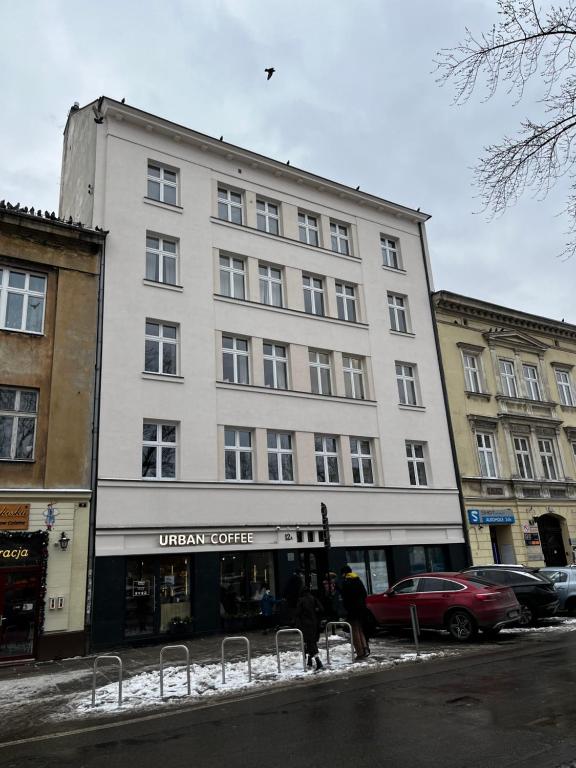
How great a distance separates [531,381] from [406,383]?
27.0 feet

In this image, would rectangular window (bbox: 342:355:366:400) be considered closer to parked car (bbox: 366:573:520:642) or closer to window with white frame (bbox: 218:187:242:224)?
window with white frame (bbox: 218:187:242:224)

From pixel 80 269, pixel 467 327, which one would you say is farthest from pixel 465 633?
pixel 467 327

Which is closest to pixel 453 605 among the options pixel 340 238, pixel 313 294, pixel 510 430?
pixel 313 294

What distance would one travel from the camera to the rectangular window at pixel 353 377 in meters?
23.5

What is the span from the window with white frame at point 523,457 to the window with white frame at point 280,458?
11.9 m

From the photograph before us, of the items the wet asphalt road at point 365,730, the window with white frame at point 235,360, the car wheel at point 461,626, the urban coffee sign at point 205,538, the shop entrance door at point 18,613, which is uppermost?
the window with white frame at point 235,360

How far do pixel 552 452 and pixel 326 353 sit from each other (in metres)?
13.1

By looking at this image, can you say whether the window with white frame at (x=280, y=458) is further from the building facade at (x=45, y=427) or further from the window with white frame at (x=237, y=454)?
the building facade at (x=45, y=427)

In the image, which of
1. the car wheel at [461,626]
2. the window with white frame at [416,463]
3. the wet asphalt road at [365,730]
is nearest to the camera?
the wet asphalt road at [365,730]

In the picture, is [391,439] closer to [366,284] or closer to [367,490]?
[367,490]

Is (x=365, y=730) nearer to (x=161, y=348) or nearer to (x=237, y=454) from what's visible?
(x=237, y=454)

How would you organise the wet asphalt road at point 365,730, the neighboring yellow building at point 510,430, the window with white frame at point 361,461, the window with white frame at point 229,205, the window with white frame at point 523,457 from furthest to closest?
the window with white frame at point 523,457
the neighboring yellow building at point 510,430
the window with white frame at point 229,205
the window with white frame at point 361,461
the wet asphalt road at point 365,730

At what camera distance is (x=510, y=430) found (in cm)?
2720

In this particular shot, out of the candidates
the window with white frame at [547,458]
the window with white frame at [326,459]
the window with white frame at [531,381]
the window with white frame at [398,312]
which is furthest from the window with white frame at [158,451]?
the window with white frame at [531,381]
